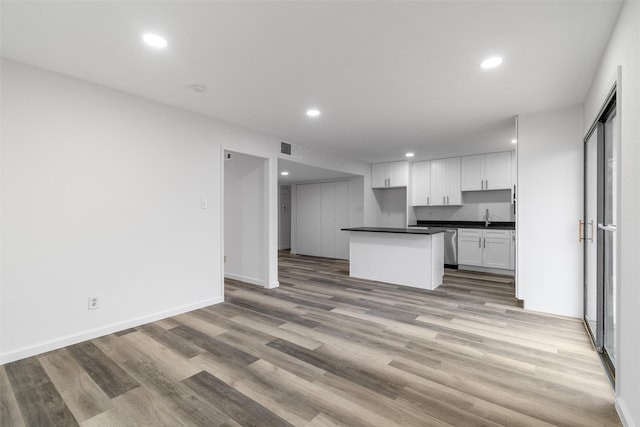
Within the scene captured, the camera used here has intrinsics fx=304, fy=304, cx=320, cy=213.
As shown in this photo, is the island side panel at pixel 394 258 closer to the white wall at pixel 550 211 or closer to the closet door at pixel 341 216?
the white wall at pixel 550 211

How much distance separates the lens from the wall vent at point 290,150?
4863 millimetres

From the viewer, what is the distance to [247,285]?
4.80 metres

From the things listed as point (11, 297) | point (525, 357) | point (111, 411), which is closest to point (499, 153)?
point (525, 357)

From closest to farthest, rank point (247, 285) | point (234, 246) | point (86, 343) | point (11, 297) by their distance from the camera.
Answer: point (11, 297) → point (86, 343) → point (247, 285) → point (234, 246)

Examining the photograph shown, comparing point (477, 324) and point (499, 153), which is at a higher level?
point (499, 153)

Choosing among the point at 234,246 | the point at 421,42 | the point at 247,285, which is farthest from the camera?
the point at 234,246

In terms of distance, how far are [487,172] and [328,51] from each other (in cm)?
500

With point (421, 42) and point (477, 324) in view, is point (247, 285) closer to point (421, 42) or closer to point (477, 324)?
point (477, 324)

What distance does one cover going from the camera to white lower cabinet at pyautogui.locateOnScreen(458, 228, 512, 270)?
5609mm

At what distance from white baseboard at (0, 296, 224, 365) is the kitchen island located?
2660 mm

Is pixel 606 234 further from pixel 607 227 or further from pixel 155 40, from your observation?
pixel 155 40

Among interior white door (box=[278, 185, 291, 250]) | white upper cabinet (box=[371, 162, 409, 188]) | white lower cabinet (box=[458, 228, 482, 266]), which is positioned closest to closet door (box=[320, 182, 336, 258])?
white upper cabinet (box=[371, 162, 409, 188])

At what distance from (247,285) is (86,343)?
2.30 metres

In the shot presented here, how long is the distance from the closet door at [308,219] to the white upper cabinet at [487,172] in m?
3.55
